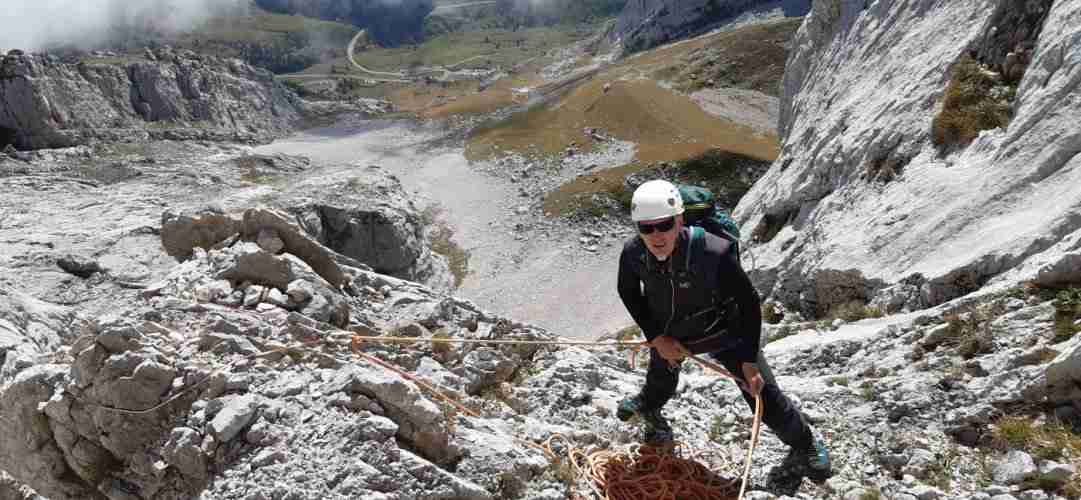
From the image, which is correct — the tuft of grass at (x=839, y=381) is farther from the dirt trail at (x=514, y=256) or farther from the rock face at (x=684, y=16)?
the rock face at (x=684, y=16)

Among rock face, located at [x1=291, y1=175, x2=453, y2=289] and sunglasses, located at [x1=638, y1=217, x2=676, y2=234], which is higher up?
sunglasses, located at [x1=638, y1=217, x2=676, y2=234]

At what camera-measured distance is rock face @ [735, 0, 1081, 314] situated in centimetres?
1189

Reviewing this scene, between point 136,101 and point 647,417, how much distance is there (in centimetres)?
10031

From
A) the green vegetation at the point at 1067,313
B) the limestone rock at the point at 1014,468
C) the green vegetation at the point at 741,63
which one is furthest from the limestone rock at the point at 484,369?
the green vegetation at the point at 741,63

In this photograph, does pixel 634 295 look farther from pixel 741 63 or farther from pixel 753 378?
pixel 741 63

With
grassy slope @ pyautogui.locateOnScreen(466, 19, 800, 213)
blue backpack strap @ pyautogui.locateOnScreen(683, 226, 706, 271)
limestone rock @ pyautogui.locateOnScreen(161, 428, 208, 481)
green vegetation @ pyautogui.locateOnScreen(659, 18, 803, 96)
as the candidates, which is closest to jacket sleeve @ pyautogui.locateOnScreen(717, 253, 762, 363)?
blue backpack strap @ pyautogui.locateOnScreen(683, 226, 706, 271)

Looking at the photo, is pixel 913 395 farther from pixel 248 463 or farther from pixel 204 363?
pixel 204 363

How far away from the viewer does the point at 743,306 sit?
6641 millimetres

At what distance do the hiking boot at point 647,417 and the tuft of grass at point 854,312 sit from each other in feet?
24.0

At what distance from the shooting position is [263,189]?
50.7 meters

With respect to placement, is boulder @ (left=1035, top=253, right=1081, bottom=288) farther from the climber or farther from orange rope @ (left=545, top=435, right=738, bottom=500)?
orange rope @ (left=545, top=435, right=738, bottom=500)

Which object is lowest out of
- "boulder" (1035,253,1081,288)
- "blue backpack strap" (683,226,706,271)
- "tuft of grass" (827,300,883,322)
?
"tuft of grass" (827,300,883,322)

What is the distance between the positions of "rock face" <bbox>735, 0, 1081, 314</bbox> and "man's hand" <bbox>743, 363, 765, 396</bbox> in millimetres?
5818

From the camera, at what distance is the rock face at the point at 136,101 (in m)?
71.1
